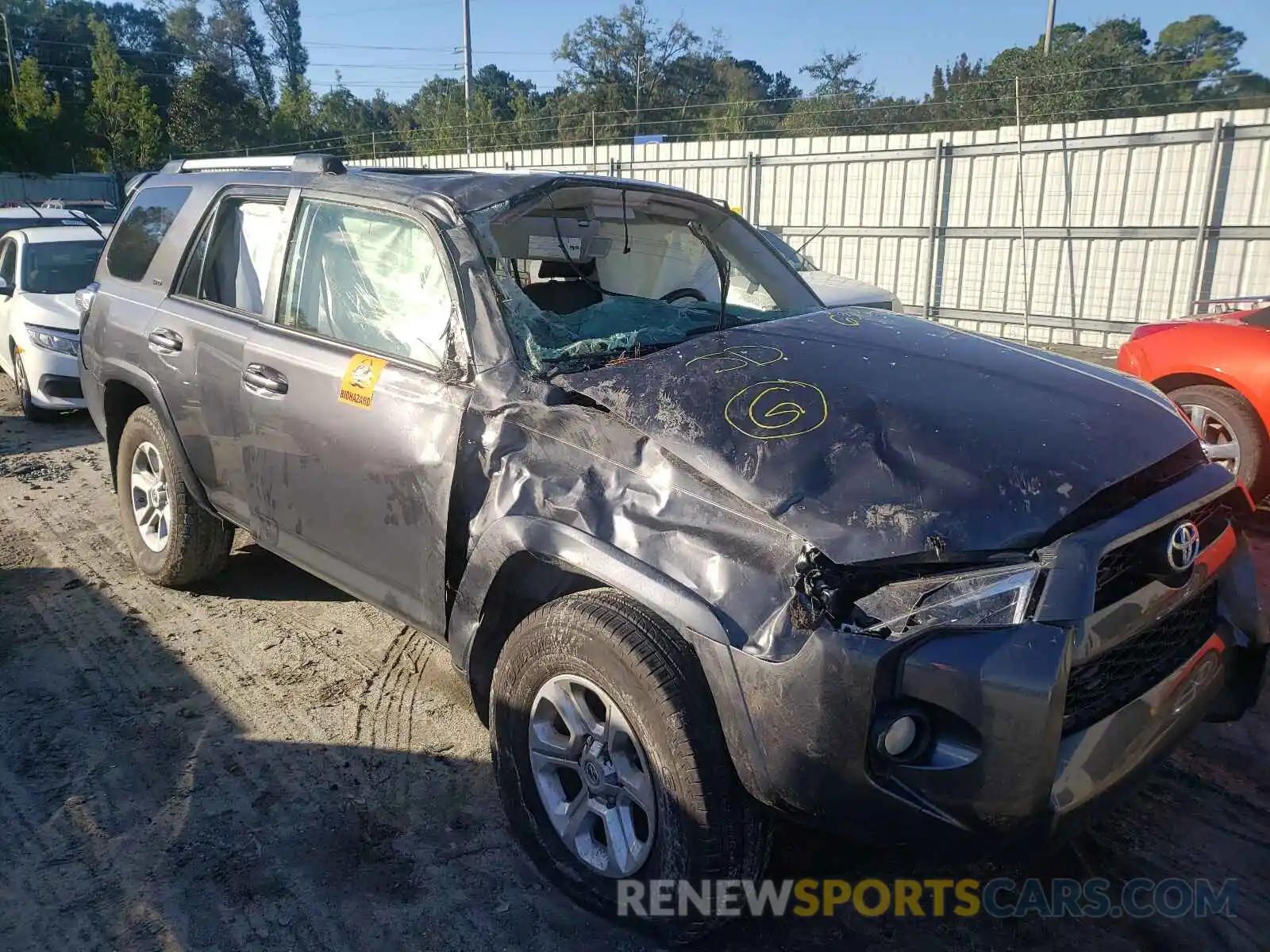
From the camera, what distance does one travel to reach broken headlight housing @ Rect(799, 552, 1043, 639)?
6.76 ft

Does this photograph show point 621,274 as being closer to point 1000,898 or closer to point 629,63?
point 1000,898

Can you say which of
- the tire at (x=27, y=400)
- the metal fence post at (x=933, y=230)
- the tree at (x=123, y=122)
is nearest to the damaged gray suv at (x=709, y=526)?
the tire at (x=27, y=400)

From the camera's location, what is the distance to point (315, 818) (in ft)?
10.0

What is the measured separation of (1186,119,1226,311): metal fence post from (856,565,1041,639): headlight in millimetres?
10677

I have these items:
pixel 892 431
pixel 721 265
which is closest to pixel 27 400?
pixel 721 265

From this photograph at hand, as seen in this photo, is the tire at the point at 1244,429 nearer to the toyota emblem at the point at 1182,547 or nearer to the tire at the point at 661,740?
the toyota emblem at the point at 1182,547

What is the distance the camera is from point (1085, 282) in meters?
12.4

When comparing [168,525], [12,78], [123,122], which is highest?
[12,78]

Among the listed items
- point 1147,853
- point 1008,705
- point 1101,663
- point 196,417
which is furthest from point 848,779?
point 196,417

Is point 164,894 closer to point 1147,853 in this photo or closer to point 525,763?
point 525,763

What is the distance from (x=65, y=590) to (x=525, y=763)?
11.2 ft

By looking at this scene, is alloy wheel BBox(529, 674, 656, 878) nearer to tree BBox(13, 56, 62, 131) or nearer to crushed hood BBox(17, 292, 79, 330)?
crushed hood BBox(17, 292, 79, 330)

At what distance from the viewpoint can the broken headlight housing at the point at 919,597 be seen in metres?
2.06

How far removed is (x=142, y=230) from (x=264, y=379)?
5.96 ft
